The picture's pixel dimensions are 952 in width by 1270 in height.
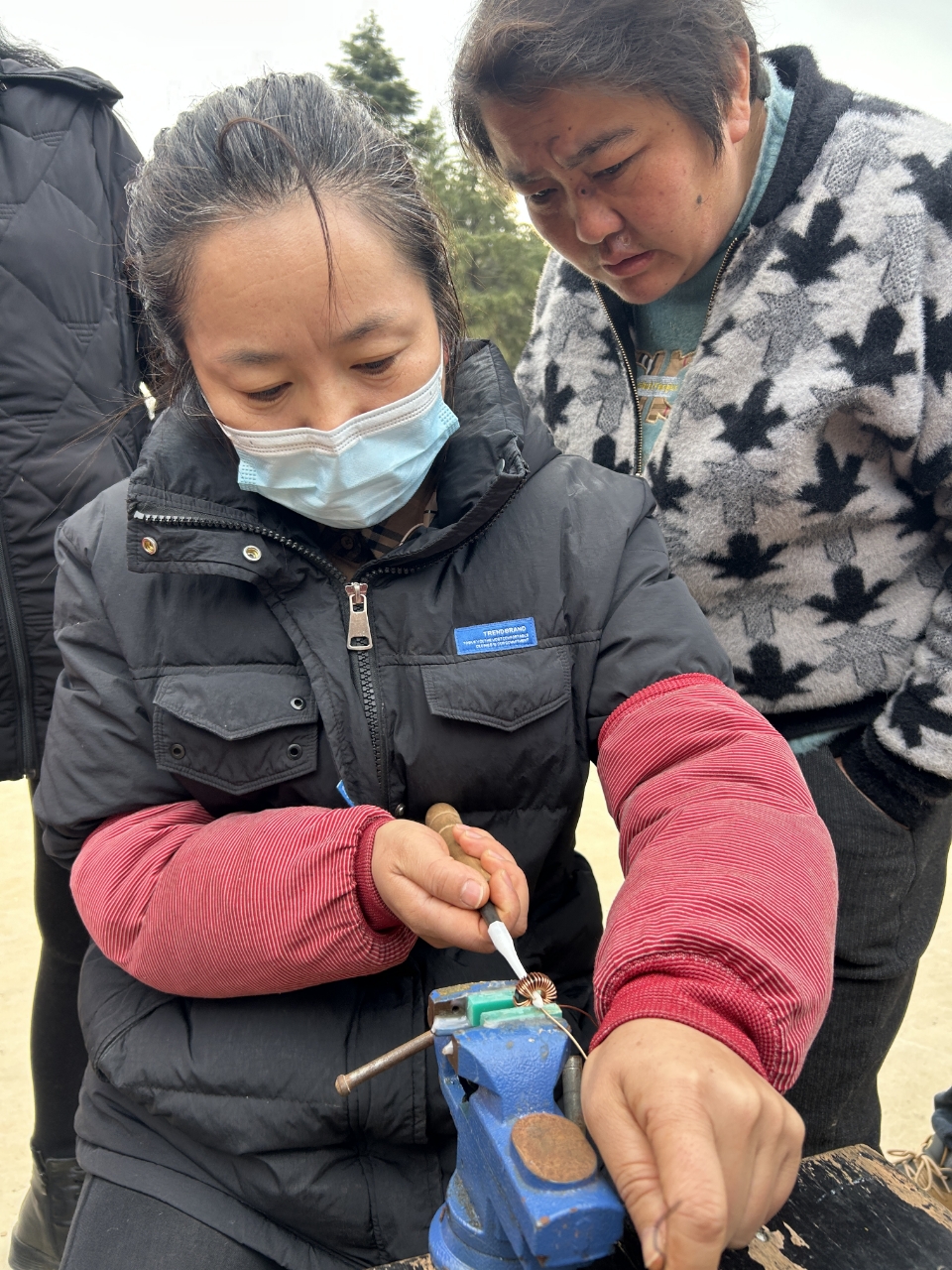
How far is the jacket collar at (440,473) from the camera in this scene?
135cm

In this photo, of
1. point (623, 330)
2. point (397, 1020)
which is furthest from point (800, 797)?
point (623, 330)

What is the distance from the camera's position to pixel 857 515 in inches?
68.2

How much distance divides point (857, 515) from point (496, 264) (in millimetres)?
12741

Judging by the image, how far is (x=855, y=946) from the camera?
1.80 m

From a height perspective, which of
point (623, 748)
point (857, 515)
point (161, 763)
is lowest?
point (161, 763)

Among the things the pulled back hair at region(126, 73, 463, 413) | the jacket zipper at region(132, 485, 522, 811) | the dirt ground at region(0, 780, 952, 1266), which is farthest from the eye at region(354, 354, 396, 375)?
the dirt ground at region(0, 780, 952, 1266)

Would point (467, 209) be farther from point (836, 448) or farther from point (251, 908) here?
point (251, 908)

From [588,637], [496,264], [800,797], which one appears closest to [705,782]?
[800,797]

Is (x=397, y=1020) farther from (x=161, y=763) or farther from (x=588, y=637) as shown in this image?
(x=588, y=637)

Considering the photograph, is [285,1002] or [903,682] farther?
[903,682]

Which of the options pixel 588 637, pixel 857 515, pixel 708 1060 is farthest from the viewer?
pixel 857 515

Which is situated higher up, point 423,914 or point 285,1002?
point 423,914

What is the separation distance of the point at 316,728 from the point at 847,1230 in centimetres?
83

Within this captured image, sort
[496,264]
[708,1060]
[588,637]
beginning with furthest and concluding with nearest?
[496,264] < [588,637] < [708,1060]
